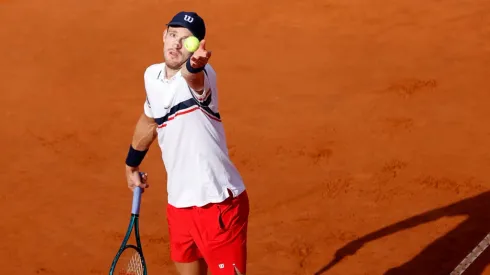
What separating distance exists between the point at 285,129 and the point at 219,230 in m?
4.78

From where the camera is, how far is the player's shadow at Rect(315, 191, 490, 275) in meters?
6.61

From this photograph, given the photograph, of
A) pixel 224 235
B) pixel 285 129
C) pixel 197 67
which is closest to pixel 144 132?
pixel 224 235

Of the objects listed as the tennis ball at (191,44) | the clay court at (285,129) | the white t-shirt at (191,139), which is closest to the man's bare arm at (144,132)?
the white t-shirt at (191,139)

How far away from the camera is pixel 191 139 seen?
4.40 metres

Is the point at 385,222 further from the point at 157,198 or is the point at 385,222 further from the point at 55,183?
the point at 55,183

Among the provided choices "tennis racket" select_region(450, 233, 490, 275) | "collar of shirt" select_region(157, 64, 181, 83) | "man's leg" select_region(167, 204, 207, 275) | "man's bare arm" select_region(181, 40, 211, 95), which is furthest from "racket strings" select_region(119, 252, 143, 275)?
"tennis racket" select_region(450, 233, 490, 275)

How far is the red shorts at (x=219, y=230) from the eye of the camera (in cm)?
455

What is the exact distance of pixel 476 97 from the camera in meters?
9.63

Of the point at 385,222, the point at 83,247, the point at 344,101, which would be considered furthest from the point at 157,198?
the point at 344,101

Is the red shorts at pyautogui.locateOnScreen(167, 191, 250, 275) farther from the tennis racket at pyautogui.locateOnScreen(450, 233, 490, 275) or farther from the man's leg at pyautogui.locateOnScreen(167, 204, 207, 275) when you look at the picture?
the tennis racket at pyautogui.locateOnScreen(450, 233, 490, 275)

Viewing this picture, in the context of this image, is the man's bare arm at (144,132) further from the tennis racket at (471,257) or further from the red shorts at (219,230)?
the tennis racket at (471,257)

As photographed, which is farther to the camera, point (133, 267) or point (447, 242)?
point (447, 242)

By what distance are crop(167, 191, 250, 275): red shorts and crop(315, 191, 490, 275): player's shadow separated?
221cm

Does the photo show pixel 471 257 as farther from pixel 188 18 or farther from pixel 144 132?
pixel 188 18
